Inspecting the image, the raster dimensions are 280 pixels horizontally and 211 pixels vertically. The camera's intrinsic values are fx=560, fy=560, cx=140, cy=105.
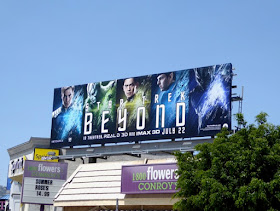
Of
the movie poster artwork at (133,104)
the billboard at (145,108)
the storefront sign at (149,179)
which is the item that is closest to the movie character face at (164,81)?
the billboard at (145,108)

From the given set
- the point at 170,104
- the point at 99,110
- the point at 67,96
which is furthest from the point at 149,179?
the point at 67,96

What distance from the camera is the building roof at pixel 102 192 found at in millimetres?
30656

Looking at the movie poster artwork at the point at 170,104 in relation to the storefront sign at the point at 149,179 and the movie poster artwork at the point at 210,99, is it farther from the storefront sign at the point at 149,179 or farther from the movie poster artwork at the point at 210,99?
the storefront sign at the point at 149,179

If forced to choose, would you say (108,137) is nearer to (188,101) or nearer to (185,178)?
(188,101)

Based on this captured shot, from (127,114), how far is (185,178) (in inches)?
677

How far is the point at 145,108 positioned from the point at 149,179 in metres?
11.4

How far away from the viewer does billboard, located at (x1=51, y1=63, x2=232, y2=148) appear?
37.5 metres

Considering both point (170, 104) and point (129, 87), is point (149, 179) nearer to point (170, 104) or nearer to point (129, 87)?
point (170, 104)

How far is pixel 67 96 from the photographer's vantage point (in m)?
46.9

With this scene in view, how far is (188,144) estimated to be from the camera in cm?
3841

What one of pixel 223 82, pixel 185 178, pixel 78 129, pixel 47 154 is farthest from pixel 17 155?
pixel 185 178

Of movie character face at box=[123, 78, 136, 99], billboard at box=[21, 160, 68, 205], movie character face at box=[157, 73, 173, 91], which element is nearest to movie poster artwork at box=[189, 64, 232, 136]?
movie character face at box=[157, 73, 173, 91]

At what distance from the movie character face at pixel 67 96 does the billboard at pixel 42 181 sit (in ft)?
29.3

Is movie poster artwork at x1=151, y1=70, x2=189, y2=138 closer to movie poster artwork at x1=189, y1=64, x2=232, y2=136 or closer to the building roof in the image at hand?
movie poster artwork at x1=189, y1=64, x2=232, y2=136
